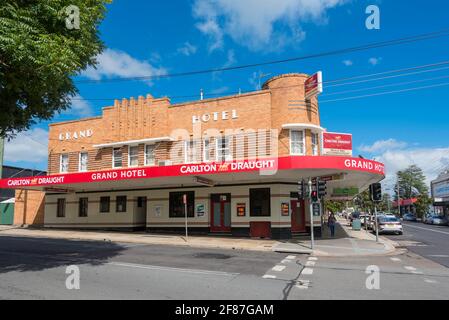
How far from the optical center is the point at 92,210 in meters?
29.0

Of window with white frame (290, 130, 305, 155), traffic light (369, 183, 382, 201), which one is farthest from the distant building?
window with white frame (290, 130, 305, 155)

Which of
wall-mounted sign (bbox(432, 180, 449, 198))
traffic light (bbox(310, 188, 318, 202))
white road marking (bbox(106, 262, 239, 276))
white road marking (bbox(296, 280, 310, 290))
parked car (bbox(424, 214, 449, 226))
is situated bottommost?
parked car (bbox(424, 214, 449, 226))

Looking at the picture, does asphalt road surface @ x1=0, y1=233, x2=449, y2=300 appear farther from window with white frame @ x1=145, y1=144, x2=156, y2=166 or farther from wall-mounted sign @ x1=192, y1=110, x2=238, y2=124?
window with white frame @ x1=145, y1=144, x2=156, y2=166

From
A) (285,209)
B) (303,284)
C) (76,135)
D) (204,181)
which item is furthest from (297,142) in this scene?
(76,135)

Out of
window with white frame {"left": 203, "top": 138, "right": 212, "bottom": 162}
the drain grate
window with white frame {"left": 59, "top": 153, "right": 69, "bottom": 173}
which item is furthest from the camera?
window with white frame {"left": 59, "top": 153, "right": 69, "bottom": 173}

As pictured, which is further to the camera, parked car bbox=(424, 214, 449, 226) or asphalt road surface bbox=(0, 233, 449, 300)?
parked car bbox=(424, 214, 449, 226)

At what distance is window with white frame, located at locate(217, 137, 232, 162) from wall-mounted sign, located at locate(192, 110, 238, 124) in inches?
53.5

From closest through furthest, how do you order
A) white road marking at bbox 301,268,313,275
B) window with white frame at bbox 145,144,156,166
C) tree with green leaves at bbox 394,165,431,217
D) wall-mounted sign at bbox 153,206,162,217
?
white road marking at bbox 301,268,313,275 < window with white frame at bbox 145,144,156,166 < wall-mounted sign at bbox 153,206,162,217 < tree with green leaves at bbox 394,165,431,217

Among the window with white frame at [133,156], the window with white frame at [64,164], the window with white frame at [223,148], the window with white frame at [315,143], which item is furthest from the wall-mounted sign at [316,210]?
the window with white frame at [64,164]

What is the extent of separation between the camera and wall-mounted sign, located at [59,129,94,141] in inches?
1139

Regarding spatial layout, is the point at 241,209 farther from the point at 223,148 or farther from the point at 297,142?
the point at 297,142

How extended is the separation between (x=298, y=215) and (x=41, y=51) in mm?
18683

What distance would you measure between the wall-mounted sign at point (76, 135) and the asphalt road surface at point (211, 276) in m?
14.6

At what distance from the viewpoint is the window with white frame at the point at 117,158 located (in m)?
27.3
